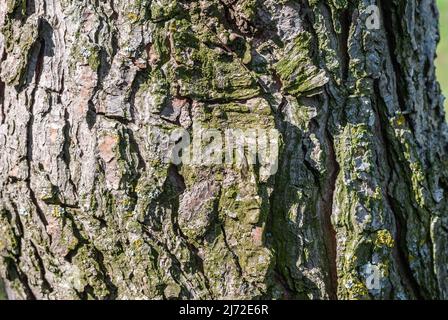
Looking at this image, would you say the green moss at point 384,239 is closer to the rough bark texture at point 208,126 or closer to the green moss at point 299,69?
the rough bark texture at point 208,126

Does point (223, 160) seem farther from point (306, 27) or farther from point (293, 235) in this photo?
point (306, 27)

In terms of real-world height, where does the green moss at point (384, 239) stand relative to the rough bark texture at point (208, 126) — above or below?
below

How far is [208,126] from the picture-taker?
1.50 metres

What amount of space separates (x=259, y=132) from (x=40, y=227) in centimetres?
68

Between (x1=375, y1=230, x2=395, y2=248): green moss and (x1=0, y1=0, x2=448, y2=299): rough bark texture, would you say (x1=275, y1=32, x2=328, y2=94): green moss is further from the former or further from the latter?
(x1=375, y1=230, x2=395, y2=248): green moss

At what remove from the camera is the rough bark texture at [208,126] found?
1477 millimetres

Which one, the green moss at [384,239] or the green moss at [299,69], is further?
the green moss at [384,239]

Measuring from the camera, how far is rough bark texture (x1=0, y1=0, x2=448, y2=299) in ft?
4.84

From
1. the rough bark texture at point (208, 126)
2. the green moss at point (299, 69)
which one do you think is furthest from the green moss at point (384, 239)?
the green moss at point (299, 69)

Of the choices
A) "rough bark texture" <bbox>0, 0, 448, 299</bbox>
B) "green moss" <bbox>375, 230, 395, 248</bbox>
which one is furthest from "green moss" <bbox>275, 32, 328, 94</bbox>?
"green moss" <bbox>375, 230, 395, 248</bbox>

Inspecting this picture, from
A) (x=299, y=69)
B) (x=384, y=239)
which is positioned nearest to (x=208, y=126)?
(x=299, y=69)

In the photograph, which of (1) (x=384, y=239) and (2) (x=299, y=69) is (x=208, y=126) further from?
(1) (x=384, y=239)
